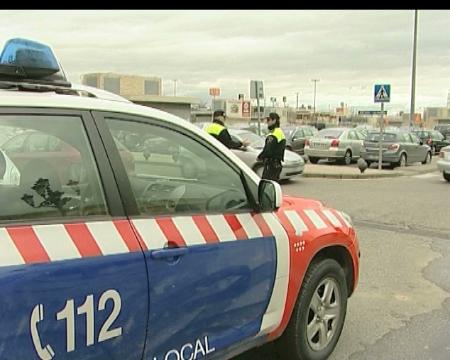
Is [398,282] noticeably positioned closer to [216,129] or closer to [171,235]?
[171,235]

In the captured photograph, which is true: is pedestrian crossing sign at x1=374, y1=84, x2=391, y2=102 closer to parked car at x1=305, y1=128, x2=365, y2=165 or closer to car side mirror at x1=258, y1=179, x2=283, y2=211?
parked car at x1=305, y1=128, x2=365, y2=165

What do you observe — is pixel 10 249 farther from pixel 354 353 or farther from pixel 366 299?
pixel 366 299

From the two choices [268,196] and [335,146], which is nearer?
[268,196]

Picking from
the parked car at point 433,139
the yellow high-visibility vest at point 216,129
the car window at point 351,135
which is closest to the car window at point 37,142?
the yellow high-visibility vest at point 216,129

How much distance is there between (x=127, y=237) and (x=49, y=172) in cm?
43

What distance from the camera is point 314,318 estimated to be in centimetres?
354

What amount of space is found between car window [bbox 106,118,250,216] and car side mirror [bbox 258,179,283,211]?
0.09 meters

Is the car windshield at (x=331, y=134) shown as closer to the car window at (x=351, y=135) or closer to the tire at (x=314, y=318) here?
the car window at (x=351, y=135)

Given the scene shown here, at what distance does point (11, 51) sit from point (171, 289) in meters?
1.37

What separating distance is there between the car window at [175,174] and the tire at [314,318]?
0.79 meters

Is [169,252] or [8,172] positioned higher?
[8,172]

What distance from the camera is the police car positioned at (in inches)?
79.6

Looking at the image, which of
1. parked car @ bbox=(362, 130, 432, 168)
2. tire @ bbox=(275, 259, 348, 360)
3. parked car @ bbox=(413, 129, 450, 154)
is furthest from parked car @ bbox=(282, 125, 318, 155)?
tire @ bbox=(275, 259, 348, 360)

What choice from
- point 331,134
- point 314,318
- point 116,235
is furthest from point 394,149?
point 116,235
